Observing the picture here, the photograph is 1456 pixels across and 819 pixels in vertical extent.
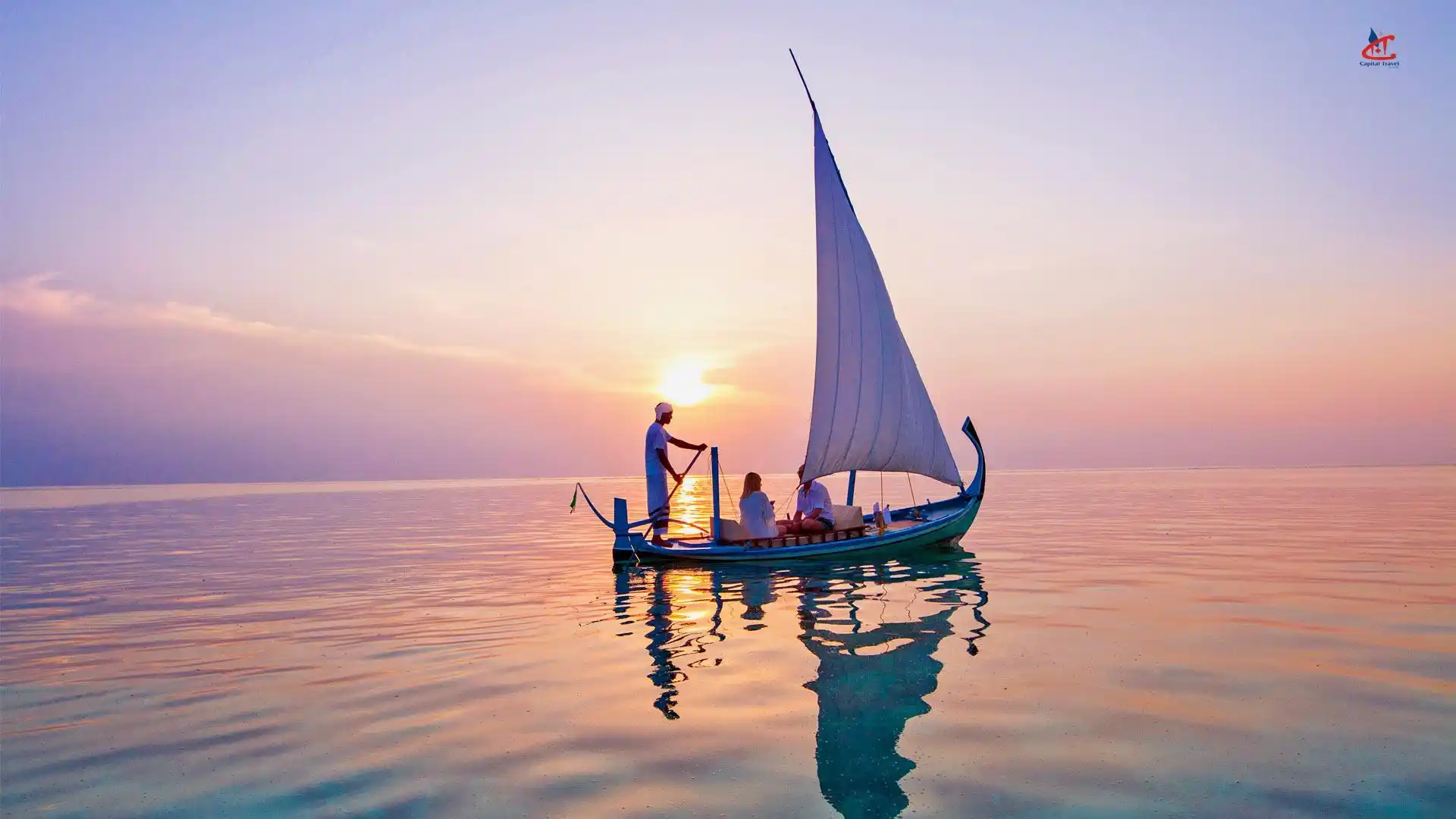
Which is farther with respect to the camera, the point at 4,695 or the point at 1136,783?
the point at 4,695

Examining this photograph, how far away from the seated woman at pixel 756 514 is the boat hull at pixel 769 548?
50 centimetres

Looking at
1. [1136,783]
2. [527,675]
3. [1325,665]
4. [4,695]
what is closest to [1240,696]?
[1325,665]

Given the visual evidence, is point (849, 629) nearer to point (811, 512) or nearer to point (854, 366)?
point (811, 512)

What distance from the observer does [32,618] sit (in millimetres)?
15336

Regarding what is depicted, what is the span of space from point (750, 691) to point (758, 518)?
1104 cm

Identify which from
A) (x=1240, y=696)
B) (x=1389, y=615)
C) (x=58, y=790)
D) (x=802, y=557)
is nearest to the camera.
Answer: (x=58, y=790)

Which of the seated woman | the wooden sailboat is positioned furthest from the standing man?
the seated woman

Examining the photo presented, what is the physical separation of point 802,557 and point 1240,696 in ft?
39.1

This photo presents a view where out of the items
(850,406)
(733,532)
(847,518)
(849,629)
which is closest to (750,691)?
(849,629)

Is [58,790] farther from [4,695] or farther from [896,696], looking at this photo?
[896,696]

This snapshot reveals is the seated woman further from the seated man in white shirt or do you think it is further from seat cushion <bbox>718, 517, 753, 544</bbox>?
the seated man in white shirt

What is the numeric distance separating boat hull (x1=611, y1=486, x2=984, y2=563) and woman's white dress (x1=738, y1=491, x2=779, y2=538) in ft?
1.57

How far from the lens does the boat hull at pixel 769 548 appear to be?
1969cm

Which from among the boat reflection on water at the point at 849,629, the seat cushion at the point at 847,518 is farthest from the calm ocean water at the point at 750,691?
the seat cushion at the point at 847,518
